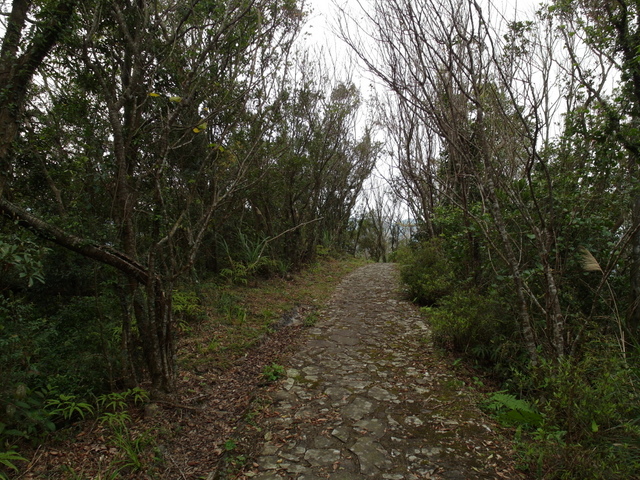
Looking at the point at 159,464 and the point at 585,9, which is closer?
the point at 159,464

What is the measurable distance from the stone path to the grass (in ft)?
3.06

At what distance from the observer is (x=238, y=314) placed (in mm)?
6152

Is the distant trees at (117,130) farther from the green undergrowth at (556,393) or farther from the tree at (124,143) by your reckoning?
the green undergrowth at (556,393)

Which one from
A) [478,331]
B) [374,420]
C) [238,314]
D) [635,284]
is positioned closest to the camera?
[374,420]

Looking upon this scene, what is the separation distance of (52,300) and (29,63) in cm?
335

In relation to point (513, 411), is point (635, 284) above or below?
above

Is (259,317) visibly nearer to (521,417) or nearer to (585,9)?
(521,417)

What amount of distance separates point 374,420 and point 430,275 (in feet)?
14.5

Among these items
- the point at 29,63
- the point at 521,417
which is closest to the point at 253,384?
the point at 521,417

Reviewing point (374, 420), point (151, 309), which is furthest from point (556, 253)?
point (151, 309)

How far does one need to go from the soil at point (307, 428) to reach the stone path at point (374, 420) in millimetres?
11

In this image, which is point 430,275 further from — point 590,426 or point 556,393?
point 590,426

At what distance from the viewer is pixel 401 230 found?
23094 millimetres

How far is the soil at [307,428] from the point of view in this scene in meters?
2.70
